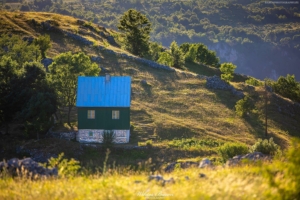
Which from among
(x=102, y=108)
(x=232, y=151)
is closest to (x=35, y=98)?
(x=102, y=108)

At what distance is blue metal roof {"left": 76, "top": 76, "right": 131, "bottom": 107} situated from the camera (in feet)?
132

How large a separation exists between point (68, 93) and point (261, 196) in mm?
36706

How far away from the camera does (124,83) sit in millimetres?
40406

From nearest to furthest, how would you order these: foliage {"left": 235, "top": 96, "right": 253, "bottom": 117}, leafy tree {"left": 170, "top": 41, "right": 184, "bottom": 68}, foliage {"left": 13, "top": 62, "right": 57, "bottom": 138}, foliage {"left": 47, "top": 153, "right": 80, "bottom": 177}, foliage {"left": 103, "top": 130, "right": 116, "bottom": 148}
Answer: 1. foliage {"left": 47, "top": 153, "right": 80, "bottom": 177}
2. foliage {"left": 13, "top": 62, "right": 57, "bottom": 138}
3. foliage {"left": 103, "top": 130, "right": 116, "bottom": 148}
4. foliage {"left": 235, "top": 96, "right": 253, "bottom": 117}
5. leafy tree {"left": 170, "top": 41, "right": 184, "bottom": 68}

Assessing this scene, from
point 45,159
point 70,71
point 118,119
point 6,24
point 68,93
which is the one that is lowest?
point 45,159

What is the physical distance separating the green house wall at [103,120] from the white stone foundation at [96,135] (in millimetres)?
449

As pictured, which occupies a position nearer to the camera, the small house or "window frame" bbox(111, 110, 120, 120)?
the small house

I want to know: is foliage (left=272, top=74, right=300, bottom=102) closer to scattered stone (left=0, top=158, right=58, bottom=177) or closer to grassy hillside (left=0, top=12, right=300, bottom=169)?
grassy hillside (left=0, top=12, right=300, bottom=169)

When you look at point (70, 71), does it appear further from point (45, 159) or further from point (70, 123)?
point (45, 159)

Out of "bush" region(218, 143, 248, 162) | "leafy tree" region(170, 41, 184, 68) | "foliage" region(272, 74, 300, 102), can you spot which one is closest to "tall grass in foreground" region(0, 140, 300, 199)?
"bush" region(218, 143, 248, 162)

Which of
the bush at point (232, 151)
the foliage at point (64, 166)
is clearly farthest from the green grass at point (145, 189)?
the bush at point (232, 151)

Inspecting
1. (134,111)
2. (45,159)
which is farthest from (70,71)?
(45,159)

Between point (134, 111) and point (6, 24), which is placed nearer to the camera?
point (134, 111)

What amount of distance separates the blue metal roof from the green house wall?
2.32ft
